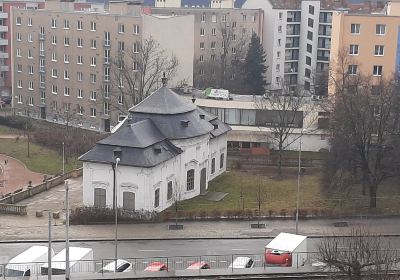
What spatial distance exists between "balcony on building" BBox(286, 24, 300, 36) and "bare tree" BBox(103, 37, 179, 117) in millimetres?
26676

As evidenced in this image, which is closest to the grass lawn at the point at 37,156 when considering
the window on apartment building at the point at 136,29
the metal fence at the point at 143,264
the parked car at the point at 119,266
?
the window on apartment building at the point at 136,29

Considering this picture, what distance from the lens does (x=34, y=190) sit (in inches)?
2068

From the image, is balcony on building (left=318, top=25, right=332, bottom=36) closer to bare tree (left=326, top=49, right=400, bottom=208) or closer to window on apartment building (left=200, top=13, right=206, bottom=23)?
window on apartment building (left=200, top=13, right=206, bottom=23)

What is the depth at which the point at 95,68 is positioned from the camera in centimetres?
7812

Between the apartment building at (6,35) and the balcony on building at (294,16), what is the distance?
109 feet

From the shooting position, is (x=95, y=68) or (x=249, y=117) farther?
(x=95, y=68)

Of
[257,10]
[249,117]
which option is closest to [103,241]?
[249,117]

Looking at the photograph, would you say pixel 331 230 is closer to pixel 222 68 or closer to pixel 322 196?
pixel 322 196

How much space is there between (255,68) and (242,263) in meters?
55.1

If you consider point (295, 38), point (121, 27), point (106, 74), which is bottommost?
point (106, 74)

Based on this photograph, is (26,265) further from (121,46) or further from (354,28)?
(121,46)

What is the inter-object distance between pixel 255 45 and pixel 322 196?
41195 millimetres

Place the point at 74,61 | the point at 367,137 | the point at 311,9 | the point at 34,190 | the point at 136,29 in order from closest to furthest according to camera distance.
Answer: the point at 367,137 < the point at 34,190 < the point at 136,29 < the point at 74,61 < the point at 311,9

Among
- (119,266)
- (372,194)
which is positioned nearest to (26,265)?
(119,266)
